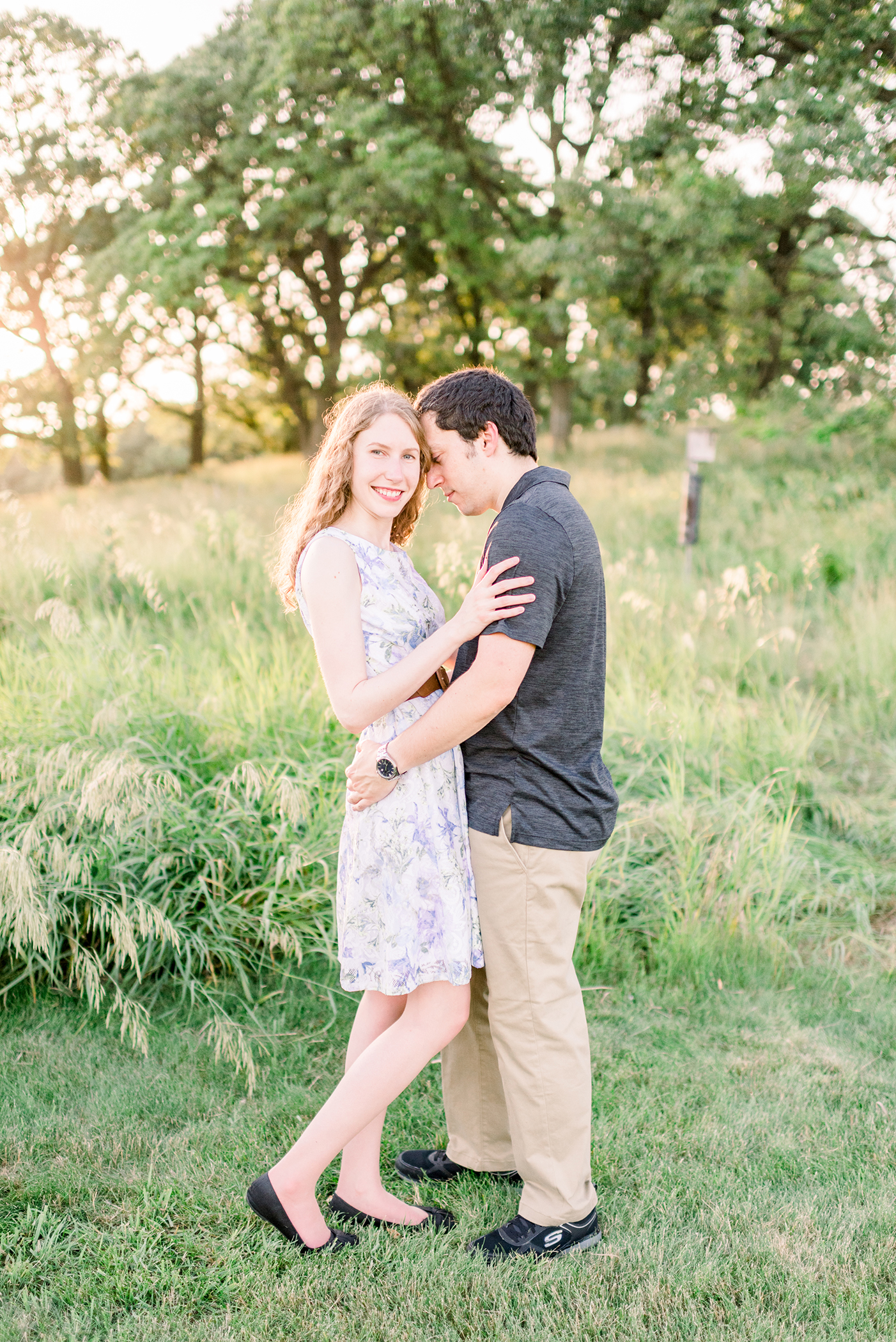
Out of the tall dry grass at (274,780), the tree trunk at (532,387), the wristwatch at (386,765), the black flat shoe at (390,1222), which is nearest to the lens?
the wristwatch at (386,765)

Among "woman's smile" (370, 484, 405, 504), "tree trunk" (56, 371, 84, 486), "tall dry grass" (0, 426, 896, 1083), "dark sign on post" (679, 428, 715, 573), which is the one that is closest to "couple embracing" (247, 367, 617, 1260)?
"woman's smile" (370, 484, 405, 504)

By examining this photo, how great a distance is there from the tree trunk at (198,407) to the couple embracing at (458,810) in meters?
23.0

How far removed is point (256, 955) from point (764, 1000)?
2104mm

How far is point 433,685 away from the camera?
8.61 ft

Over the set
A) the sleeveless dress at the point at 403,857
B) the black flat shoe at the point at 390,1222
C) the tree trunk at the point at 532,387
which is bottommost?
the black flat shoe at the point at 390,1222

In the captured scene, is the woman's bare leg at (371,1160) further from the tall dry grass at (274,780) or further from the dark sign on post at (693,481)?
the dark sign on post at (693,481)

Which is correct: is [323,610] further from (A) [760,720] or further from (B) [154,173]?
(B) [154,173]

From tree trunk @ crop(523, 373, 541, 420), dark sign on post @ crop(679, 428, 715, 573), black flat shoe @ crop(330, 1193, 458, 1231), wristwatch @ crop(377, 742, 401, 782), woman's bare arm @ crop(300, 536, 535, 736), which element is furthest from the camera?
tree trunk @ crop(523, 373, 541, 420)

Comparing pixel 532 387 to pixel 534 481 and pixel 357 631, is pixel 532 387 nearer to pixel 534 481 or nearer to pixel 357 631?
pixel 534 481

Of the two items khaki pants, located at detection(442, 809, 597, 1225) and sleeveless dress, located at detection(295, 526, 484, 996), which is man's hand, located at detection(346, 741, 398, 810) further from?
khaki pants, located at detection(442, 809, 597, 1225)

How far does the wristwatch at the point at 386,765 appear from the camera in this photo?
2398 millimetres

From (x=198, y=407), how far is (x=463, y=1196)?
2590 cm

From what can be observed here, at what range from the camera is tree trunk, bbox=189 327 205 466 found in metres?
24.3

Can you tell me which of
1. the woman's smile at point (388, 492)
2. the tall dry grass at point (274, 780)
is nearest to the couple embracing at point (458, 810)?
the woman's smile at point (388, 492)
